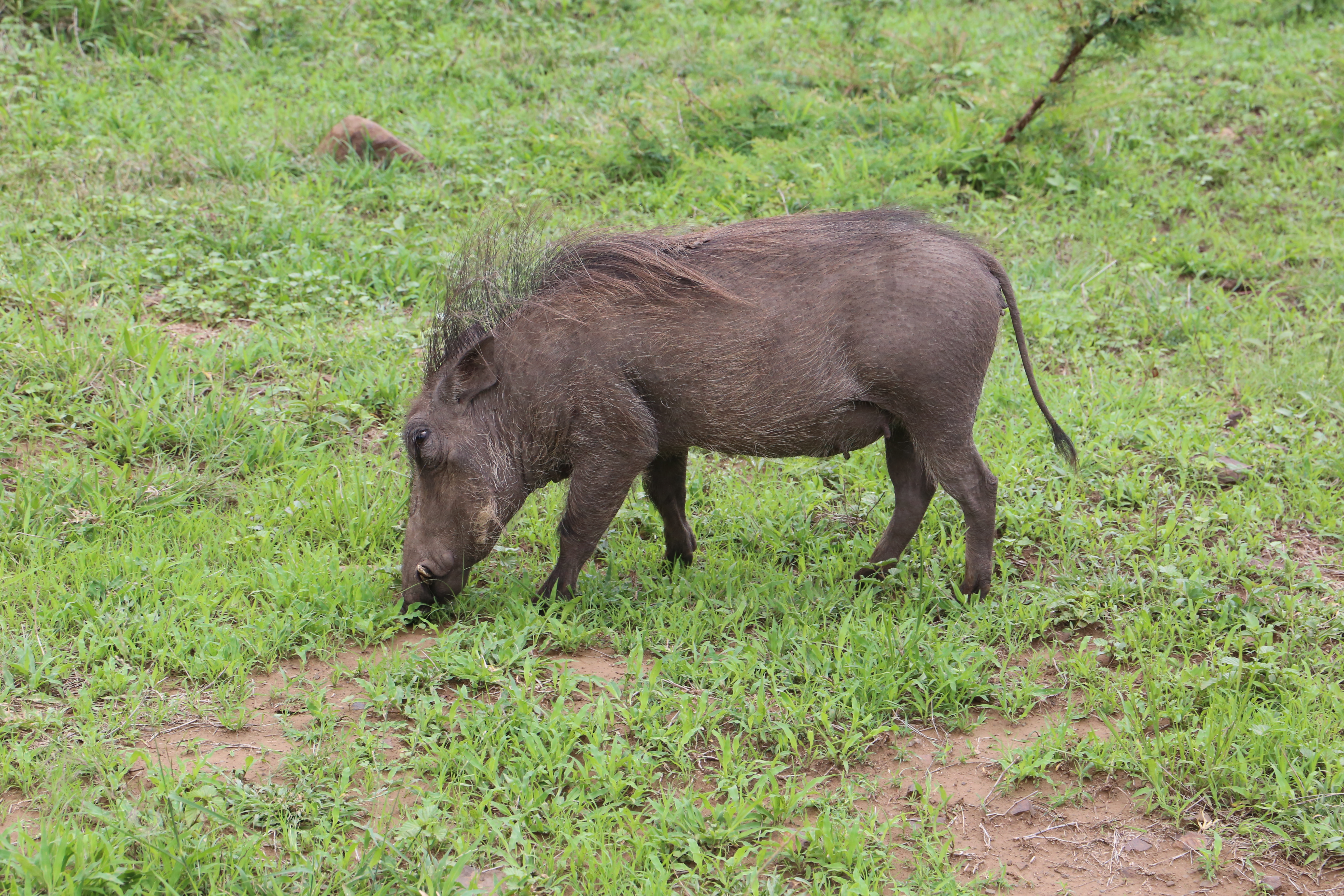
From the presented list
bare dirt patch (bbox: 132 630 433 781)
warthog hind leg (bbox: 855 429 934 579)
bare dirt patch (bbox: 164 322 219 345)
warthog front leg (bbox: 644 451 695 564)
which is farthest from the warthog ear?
bare dirt patch (bbox: 164 322 219 345)

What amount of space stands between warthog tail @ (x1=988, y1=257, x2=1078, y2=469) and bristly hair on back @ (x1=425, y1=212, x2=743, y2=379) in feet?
2.96

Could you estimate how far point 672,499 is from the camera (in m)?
4.30

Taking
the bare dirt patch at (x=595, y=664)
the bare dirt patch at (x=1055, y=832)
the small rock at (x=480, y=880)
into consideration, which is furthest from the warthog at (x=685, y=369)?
the small rock at (x=480, y=880)

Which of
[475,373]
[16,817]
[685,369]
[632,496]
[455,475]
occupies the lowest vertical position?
[632,496]

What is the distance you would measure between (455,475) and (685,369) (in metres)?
0.83

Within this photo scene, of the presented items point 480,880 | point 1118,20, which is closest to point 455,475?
point 480,880

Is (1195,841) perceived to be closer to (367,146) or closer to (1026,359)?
(1026,359)

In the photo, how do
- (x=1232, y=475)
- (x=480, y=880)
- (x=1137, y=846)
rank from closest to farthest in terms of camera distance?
1. (x=480, y=880)
2. (x=1137, y=846)
3. (x=1232, y=475)

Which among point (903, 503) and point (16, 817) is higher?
point (903, 503)

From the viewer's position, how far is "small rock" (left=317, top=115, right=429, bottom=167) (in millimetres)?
7168

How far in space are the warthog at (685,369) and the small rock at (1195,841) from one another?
127cm

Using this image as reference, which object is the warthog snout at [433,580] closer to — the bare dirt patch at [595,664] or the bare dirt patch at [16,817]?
the bare dirt patch at [595,664]

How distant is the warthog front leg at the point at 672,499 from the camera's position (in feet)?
14.1

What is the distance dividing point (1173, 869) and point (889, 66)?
667cm
